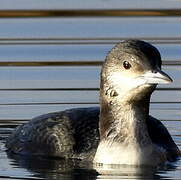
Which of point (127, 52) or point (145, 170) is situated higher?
point (127, 52)

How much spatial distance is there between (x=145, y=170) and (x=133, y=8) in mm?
7945

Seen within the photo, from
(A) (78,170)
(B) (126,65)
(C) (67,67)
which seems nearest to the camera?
(B) (126,65)

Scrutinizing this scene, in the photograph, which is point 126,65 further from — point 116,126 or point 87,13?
point 87,13

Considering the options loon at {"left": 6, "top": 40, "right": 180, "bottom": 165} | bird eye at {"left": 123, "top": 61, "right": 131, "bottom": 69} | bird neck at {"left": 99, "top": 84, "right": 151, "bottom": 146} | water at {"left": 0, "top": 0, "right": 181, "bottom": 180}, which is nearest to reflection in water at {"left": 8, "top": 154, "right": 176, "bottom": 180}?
water at {"left": 0, "top": 0, "right": 181, "bottom": 180}

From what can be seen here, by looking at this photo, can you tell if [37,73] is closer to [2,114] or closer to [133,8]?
[2,114]

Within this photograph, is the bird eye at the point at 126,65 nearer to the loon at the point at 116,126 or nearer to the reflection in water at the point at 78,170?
the loon at the point at 116,126

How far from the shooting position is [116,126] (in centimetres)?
1662

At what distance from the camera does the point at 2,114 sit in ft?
61.2

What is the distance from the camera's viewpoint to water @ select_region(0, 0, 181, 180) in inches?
650

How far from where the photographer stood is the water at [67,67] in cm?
1652

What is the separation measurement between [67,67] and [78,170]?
477 cm

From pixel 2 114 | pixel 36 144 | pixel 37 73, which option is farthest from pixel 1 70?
pixel 36 144

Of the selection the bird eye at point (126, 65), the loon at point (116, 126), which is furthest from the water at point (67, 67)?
the bird eye at point (126, 65)

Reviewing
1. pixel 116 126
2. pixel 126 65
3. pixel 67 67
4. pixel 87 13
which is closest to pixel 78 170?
pixel 116 126
